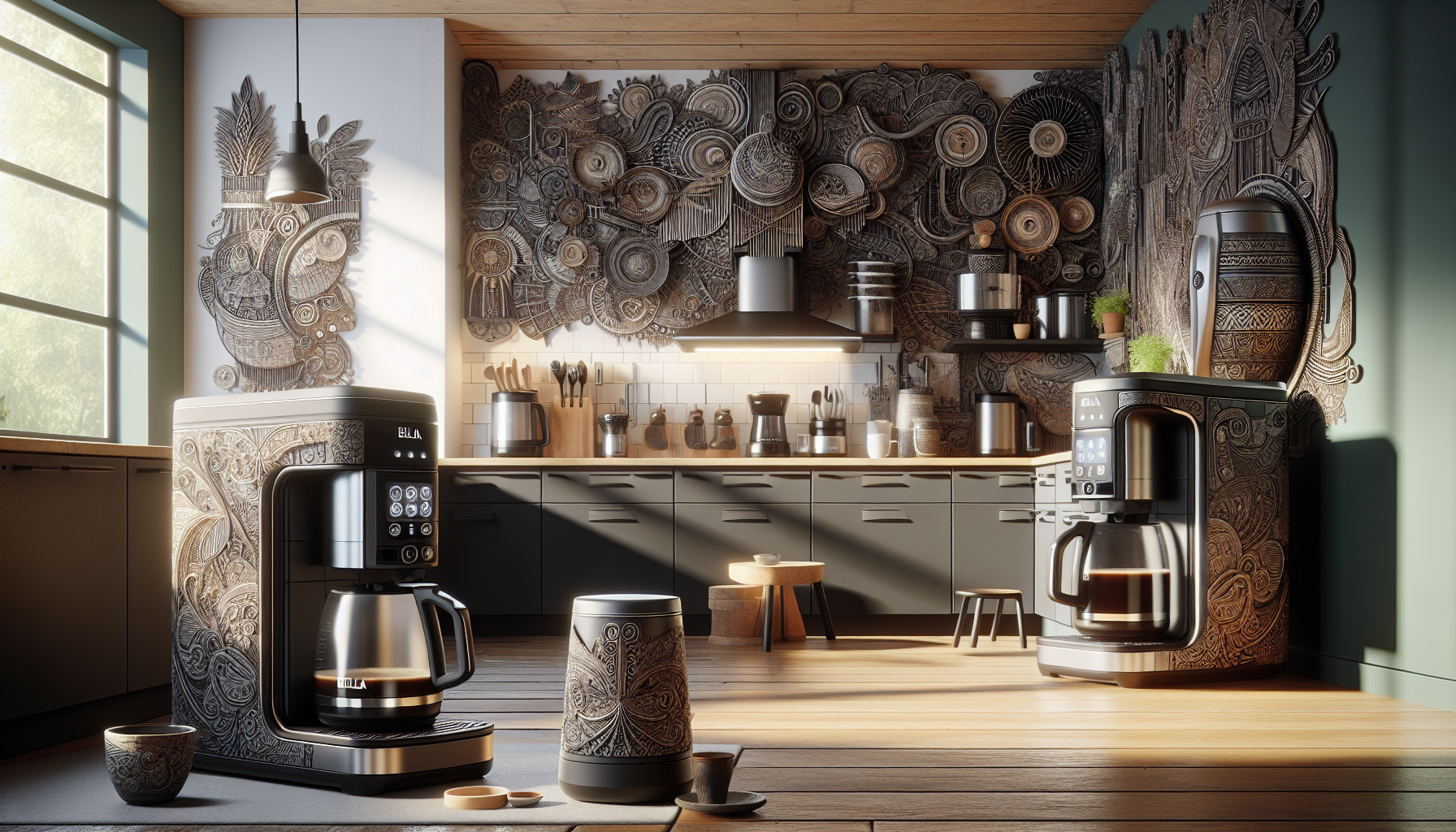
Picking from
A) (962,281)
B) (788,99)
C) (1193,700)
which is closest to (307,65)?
(788,99)

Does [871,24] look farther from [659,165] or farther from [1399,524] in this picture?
[1399,524]

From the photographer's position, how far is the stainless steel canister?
5668 mm

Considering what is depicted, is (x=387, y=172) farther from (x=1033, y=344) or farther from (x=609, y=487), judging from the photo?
(x=1033, y=344)

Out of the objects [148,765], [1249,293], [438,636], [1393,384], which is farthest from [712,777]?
[1249,293]

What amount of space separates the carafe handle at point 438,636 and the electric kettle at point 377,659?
0.07 feet

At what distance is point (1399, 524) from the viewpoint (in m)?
3.43

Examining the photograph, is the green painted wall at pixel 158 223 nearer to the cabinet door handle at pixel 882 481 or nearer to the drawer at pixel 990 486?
the cabinet door handle at pixel 882 481

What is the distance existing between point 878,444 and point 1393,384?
2507mm

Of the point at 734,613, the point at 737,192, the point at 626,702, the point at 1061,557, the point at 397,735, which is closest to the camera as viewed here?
the point at 626,702

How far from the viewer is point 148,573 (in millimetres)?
3160

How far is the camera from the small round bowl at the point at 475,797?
5.98 feet

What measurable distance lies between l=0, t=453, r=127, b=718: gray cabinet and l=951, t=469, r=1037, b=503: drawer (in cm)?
348

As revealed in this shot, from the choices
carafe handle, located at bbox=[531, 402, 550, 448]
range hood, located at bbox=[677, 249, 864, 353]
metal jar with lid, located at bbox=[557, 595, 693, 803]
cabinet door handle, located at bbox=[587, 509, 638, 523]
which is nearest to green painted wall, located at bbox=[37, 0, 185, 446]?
carafe handle, located at bbox=[531, 402, 550, 448]

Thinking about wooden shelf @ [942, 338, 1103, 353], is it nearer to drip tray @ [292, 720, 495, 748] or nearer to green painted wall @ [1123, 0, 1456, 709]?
green painted wall @ [1123, 0, 1456, 709]
